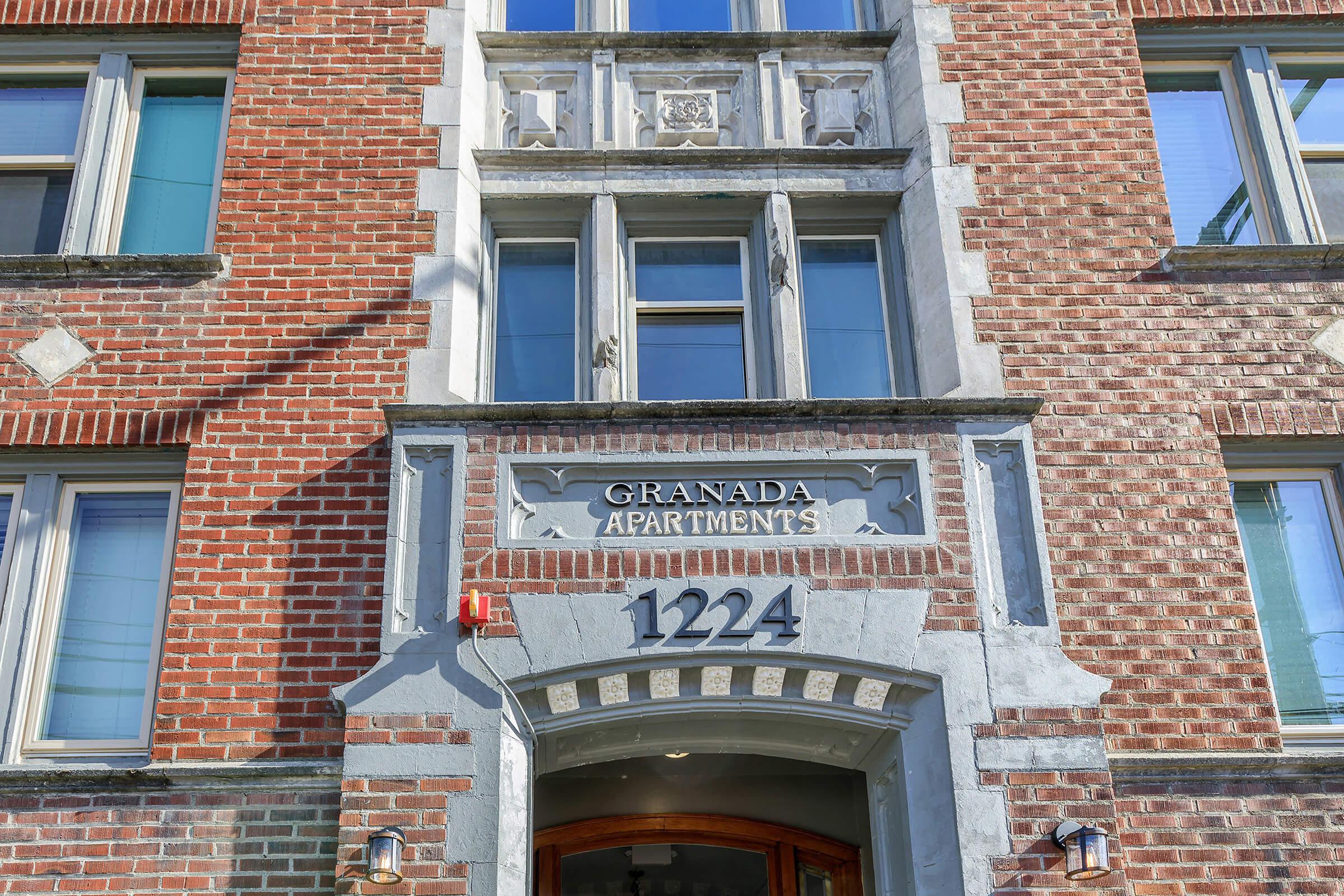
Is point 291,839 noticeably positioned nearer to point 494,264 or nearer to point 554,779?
point 554,779

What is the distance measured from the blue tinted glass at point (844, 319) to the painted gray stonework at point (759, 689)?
5.75 ft

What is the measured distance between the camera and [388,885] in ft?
20.0

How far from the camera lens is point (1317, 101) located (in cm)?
891

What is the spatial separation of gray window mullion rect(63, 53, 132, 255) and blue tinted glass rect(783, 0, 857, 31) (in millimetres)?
4696

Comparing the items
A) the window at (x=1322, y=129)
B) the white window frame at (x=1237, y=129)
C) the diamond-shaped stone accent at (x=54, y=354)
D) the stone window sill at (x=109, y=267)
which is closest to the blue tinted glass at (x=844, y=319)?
the white window frame at (x=1237, y=129)

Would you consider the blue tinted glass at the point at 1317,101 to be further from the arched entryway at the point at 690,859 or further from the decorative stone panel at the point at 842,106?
the arched entryway at the point at 690,859

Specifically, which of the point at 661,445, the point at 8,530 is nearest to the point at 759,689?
the point at 661,445

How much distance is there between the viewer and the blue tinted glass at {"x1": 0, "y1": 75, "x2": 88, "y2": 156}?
27.9ft

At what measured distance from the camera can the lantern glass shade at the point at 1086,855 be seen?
6027 mm

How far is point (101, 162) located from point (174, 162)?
1.48 ft

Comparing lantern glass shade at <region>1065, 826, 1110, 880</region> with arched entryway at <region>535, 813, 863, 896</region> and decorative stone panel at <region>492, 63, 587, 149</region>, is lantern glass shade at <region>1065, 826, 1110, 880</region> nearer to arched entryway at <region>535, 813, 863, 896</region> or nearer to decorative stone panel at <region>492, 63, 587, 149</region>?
arched entryway at <region>535, 813, 863, 896</region>

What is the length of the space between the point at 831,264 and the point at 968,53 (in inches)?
67.9

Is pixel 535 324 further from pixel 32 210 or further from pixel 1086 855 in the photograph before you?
pixel 1086 855

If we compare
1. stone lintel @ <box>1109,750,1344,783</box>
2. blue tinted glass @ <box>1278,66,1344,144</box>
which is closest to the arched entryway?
stone lintel @ <box>1109,750,1344,783</box>
